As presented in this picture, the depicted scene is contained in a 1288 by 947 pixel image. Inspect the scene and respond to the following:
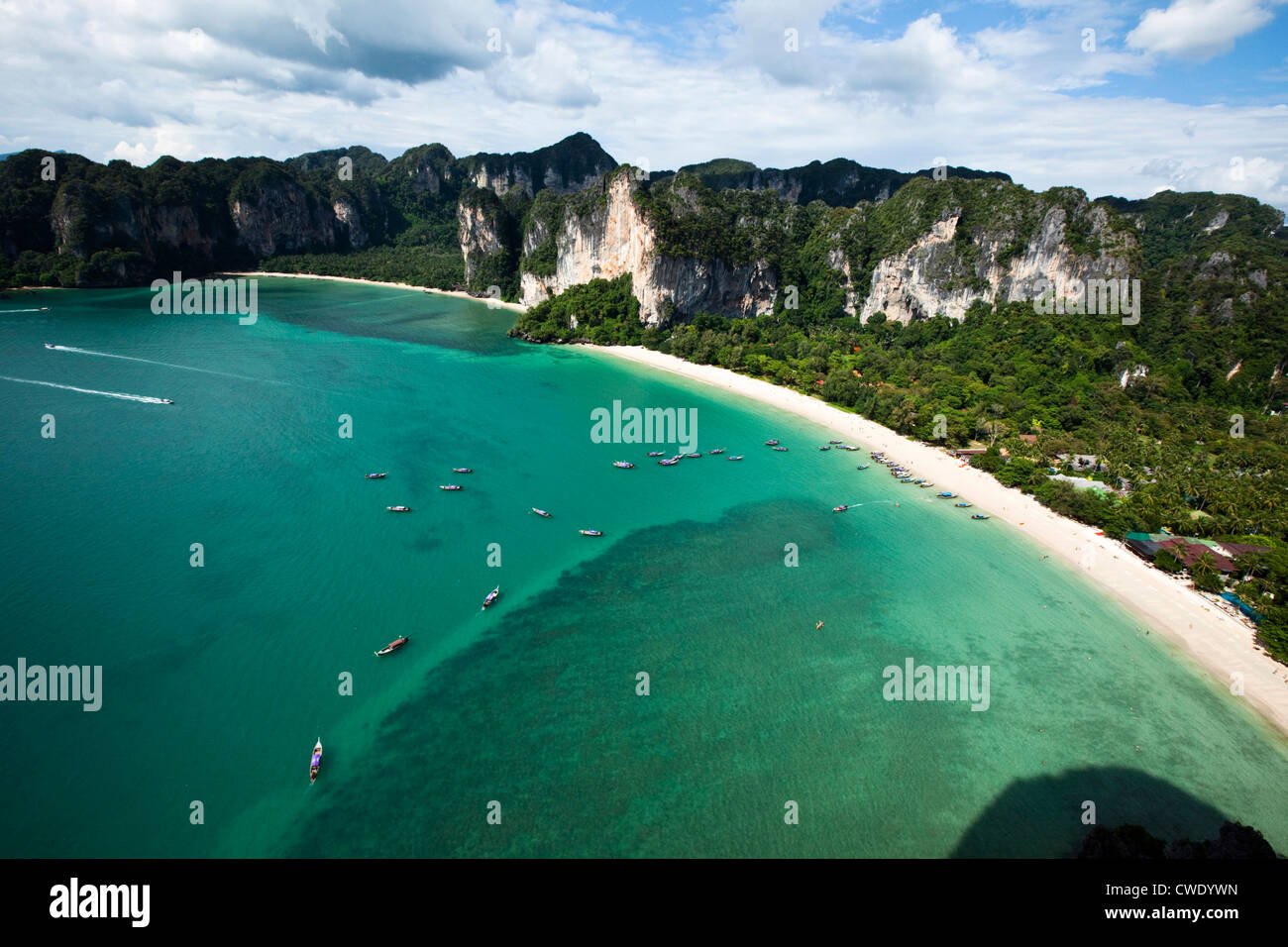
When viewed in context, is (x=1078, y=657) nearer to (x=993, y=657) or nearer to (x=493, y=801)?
(x=993, y=657)

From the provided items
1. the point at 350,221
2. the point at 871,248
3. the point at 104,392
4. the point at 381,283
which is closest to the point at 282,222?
the point at 350,221

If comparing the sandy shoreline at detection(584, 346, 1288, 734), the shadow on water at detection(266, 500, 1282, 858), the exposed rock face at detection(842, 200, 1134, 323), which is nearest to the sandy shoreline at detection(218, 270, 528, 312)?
the exposed rock face at detection(842, 200, 1134, 323)

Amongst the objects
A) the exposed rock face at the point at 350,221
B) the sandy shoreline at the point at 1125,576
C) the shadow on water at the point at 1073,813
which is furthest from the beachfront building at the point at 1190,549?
the exposed rock face at the point at 350,221

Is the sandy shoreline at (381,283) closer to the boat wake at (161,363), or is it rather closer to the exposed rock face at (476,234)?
the exposed rock face at (476,234)

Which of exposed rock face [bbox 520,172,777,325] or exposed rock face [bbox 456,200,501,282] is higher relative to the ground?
exposed rock face [bbox 456,200,501,282]

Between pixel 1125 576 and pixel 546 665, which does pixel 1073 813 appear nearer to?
pixel 1125 576

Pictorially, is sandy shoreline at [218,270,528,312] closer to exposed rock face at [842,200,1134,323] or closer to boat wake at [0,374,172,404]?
exposed rock face at [842,200,1134,323]

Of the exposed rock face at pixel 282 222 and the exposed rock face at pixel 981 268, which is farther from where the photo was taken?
the exposed rock face at pixel 282 222
